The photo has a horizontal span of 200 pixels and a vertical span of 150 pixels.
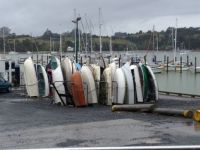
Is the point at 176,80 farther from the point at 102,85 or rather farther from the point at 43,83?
the point at 102,85

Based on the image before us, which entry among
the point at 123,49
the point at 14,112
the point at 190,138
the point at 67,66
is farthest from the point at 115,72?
the point at 123,49

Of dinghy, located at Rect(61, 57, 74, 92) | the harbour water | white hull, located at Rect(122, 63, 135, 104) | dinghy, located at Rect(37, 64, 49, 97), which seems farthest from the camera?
the harbour water

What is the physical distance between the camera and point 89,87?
1962cm

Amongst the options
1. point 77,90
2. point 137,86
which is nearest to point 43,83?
point 77,90

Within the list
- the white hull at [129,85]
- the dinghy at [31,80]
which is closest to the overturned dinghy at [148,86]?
the white hull at [129,85]

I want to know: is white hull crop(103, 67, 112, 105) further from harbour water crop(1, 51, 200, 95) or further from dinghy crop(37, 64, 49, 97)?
harbour water crop(1, 51, 200, 95)

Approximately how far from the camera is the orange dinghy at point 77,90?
1888 cm

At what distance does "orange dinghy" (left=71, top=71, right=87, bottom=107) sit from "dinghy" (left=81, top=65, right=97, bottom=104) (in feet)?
1.23

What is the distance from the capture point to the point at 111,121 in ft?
42.2

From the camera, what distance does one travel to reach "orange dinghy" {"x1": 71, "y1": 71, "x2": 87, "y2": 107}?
18875 mm

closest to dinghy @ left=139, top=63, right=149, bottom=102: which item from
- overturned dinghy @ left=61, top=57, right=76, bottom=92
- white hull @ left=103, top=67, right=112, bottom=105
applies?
white hull @ left=103, top=67, right=112, bottom=105

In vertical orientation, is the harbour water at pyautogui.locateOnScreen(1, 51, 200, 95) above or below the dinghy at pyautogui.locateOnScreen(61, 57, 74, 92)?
below

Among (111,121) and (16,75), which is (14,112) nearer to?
(111,121)

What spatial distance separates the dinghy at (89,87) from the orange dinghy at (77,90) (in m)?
0.38
